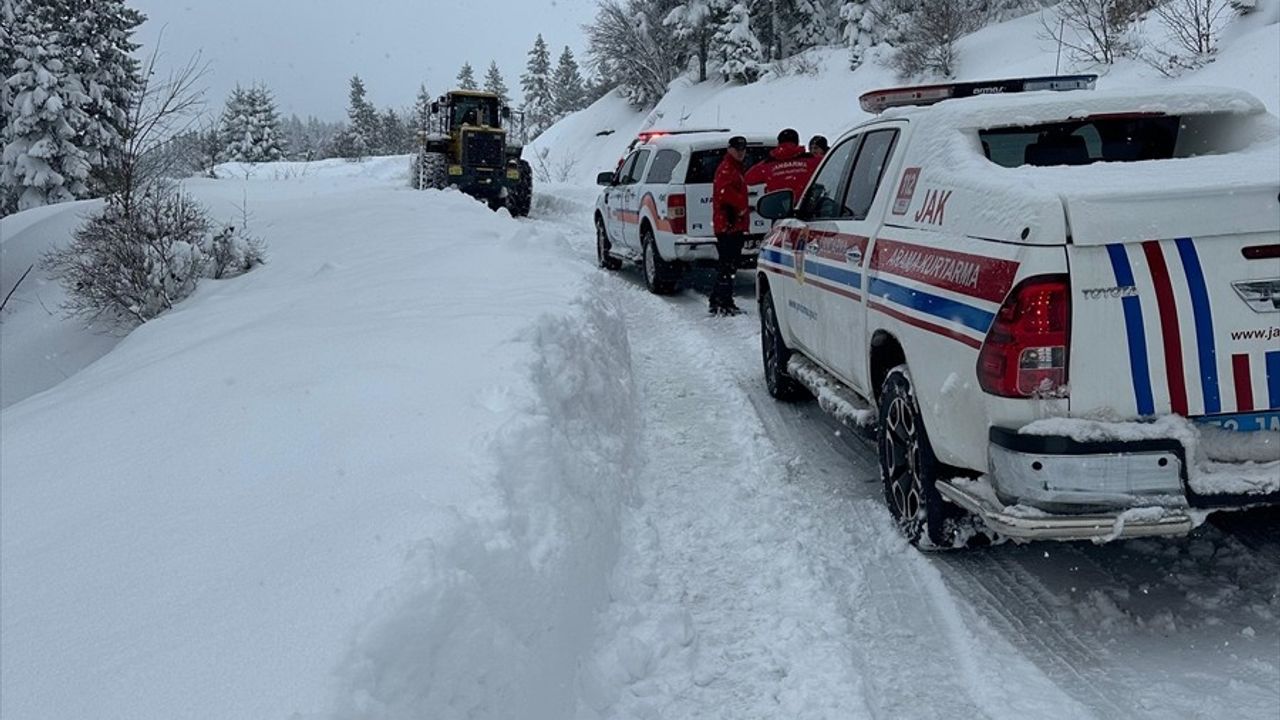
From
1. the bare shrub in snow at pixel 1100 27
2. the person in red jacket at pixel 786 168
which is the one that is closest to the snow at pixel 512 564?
the person in red jacket at pixel 786 168

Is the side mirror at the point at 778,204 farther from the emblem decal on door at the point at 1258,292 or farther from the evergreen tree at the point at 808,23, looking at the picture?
the evergreen tree at the point at 808,23

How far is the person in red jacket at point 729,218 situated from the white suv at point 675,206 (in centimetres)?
53

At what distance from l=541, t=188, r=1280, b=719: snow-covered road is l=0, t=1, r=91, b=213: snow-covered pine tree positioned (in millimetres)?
30059

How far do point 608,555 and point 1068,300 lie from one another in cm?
213

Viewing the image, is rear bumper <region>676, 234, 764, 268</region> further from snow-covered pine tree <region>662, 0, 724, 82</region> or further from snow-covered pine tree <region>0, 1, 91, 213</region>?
snow-covered pine tree <region>662, 0, 724, 82</region>

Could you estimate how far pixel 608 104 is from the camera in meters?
48.1

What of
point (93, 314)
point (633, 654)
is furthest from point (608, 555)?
point (93, 314)

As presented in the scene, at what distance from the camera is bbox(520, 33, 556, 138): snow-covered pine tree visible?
70125mm

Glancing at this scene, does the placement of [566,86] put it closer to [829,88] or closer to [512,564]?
[829,88]

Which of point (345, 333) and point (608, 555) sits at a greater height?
point (345, 333)

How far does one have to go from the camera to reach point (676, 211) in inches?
418

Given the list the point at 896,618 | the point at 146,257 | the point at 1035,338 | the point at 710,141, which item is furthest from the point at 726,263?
the point at 1035,338

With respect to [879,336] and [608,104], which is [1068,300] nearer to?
[879,336]

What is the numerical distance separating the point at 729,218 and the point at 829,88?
24.8 metres
